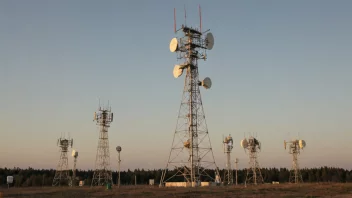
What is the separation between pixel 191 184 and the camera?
173 feet

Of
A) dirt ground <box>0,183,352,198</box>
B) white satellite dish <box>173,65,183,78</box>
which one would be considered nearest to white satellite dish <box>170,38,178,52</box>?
white satellite dish <box>173,65,183,78</box>

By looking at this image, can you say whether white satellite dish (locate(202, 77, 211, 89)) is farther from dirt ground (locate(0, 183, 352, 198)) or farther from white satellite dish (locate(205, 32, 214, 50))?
dirt ground (locate(0, 183, 352, 198))

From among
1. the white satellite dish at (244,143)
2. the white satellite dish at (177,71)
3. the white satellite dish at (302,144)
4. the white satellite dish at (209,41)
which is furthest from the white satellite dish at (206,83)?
the white satellite dish at (302,144)

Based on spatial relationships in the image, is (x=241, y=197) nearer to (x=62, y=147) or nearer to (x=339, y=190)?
(x=339, y=190)

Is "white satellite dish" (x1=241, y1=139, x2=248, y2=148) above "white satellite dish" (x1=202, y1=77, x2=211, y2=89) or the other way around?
the other way around

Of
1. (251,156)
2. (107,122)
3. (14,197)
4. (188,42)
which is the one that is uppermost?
(188,42)

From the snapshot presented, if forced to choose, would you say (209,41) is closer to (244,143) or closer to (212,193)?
(212,193)

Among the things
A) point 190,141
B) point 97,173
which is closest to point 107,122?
point 97,173

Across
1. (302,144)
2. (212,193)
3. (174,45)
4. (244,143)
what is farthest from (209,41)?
(302,144)

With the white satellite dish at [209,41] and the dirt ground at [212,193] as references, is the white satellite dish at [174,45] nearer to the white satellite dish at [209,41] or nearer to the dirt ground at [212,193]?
the white satellite dish at [209,41]

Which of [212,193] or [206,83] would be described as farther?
[206,83]

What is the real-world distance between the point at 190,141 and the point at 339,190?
19.3 meters

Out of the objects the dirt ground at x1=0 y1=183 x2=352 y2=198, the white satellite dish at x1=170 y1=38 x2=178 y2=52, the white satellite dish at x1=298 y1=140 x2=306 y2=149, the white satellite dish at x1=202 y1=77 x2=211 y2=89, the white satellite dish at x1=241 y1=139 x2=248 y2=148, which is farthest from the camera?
the white satellite dish at x1=298 y1=140 x2=306 y2=149

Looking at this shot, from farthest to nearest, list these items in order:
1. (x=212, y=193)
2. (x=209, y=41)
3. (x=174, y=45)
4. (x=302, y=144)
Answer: (x=302, y=144) → (x=209, y=41) → (x=174, y=45) → (x=212, y=193)
